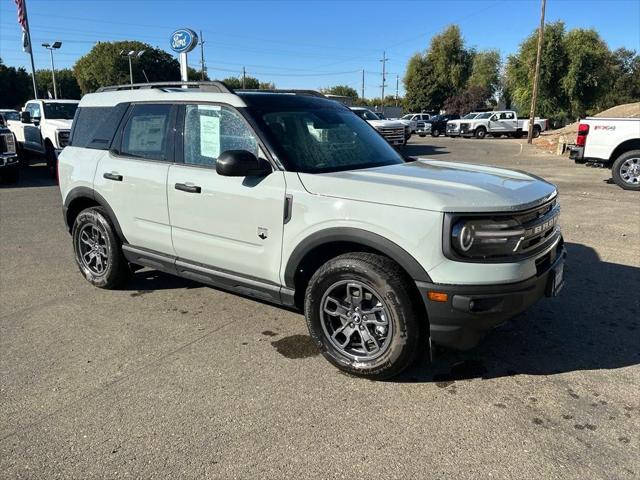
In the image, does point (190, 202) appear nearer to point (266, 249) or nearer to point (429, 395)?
point (266, 249)

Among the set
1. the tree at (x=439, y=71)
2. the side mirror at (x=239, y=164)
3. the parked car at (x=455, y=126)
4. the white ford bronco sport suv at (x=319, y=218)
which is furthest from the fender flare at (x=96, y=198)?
the tree at (x=439, y=71)

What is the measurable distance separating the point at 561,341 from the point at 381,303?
163 centimetres

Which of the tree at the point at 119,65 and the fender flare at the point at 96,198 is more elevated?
the tree at the point at 119,65

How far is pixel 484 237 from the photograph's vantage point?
2.91 meters

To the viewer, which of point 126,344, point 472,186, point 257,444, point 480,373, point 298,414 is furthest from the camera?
point 126,344

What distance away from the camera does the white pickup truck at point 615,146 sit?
1079 centimetres

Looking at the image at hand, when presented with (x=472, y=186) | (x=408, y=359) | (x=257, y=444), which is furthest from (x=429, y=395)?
(x=472, y=186)

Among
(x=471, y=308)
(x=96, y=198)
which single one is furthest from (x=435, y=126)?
(x=471, y=308)

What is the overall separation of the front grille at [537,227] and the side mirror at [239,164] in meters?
1.71

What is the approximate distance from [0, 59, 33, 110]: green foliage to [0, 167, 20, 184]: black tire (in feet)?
216

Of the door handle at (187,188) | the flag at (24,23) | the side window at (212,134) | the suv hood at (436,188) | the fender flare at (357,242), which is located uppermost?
the flag at (24,23)

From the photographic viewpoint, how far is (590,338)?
3904 millimetres

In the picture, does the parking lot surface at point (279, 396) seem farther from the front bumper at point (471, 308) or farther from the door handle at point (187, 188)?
the door handle at point (187, 188)

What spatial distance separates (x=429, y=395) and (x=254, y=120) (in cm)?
225
